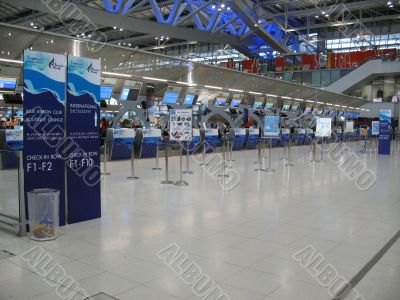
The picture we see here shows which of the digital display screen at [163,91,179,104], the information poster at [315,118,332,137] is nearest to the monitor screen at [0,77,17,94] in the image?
the digital display screen at [163,91,179,104]

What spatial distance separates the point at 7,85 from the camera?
30.6 ft

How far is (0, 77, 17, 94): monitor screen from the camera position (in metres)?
9.23

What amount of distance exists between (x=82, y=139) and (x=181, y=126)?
11.0ft

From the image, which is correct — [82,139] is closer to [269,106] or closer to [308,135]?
[269,106]

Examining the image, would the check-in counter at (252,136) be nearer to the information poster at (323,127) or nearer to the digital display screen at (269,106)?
the digital display screen at (269,106)

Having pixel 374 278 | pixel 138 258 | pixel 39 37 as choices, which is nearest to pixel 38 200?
pixel 138 258

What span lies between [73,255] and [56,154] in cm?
137

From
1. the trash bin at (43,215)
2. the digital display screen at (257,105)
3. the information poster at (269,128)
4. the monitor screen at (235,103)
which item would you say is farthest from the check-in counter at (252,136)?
the trash bin at (43,215)

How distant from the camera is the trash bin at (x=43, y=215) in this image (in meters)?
4.19

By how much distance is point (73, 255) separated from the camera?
3699 mm

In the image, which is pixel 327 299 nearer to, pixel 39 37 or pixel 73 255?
pixel 73 255

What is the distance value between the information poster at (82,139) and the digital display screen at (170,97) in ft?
27.1

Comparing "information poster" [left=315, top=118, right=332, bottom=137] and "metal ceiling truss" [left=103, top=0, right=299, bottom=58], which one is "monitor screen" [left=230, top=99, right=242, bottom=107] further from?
"information poster" [left=315, top=118, right=332, bottom=137]

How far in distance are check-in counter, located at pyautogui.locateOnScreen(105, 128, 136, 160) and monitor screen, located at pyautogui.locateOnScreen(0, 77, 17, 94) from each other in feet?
8.31
